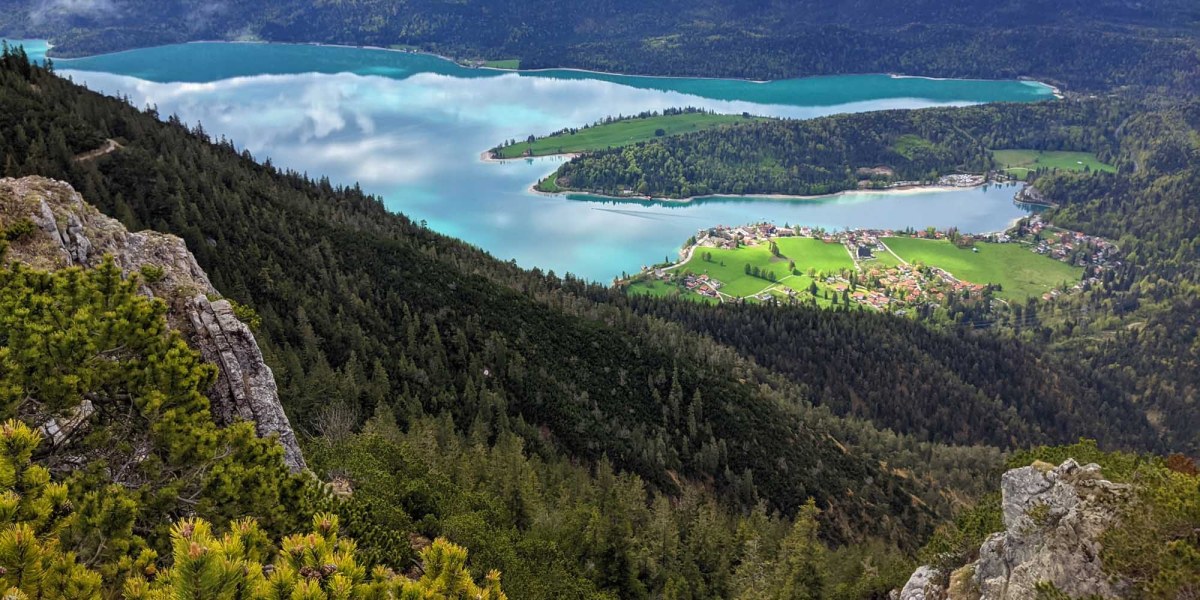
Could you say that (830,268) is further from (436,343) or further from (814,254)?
(436,343)

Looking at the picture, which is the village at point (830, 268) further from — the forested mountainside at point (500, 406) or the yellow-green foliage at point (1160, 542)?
the yellow-green foliage at point (1160, 542)

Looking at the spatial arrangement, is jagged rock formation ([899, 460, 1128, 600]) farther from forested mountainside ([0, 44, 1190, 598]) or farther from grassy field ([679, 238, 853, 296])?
grassy field ([679, 238, 853, 296])

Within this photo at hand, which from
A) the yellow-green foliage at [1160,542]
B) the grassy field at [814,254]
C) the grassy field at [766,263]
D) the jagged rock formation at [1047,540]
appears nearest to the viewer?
the yellow-green foliage at [1160,542]

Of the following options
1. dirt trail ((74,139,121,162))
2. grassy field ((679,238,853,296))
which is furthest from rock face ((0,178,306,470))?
grassy field ((679,238,853,296))

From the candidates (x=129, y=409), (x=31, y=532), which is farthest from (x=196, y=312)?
(x=31, y=532)

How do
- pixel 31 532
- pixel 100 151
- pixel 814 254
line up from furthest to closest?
1. pixel 814 254
2. pixel 100 151
3. pixel 31 532

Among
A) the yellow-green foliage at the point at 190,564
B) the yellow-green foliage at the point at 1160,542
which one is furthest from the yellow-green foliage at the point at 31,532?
the yellow-green foliage at the point at 1160,542
